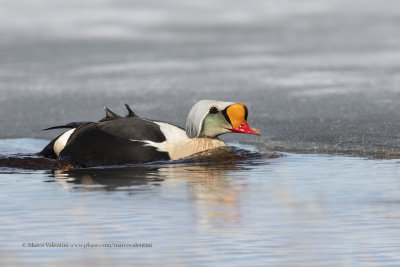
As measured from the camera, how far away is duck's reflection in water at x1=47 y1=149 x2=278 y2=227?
5613 millimetres

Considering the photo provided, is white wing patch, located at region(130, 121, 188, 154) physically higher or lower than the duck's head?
lower

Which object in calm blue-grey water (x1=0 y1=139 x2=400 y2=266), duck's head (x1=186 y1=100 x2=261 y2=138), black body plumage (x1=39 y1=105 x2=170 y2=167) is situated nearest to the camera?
calm blue-grey water (x1=0 y1=139 x2=400 y2=266)

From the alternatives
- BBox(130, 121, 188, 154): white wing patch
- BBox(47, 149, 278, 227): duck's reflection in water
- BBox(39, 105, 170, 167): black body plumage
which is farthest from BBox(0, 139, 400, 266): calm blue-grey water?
BBox(130, 121, 188, 154): white wing patch

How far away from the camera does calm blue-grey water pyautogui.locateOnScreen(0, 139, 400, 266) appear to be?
13.8ft

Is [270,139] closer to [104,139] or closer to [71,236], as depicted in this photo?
[104,139]

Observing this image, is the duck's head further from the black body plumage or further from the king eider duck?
the black body plumage

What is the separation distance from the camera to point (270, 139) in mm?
10156

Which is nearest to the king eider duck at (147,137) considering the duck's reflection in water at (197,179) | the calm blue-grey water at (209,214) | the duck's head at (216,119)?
the duck's head at (216,119)

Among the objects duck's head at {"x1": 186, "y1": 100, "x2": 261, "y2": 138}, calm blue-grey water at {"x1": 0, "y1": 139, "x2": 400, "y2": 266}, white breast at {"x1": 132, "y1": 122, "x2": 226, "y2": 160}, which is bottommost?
calm blue-grey water at {"x1": 0, "y1": 139, "x2": 400, "y2": 266}

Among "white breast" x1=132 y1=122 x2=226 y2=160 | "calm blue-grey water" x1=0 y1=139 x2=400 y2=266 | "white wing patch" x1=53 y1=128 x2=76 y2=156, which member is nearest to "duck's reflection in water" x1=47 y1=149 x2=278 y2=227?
"calm blue-grey water" x1=0 y1=139 x2=400 y2=266

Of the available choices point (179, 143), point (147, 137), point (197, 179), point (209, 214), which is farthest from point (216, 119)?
point (209, 214)

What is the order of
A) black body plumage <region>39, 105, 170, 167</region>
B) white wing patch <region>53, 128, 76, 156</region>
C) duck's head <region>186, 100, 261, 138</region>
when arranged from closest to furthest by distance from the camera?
black body plumage <region>39, 105, 170, 167</region> < duck's head <region>186, 100, 261, 138</region> < white wing patch <region>53, 128, 76, 156</region>

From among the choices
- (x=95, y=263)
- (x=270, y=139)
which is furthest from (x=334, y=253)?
(x=270, y=139)

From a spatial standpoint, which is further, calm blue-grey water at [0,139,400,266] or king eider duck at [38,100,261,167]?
king eider duck at [38,100,261,167]
